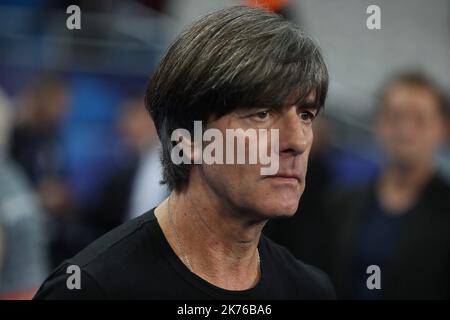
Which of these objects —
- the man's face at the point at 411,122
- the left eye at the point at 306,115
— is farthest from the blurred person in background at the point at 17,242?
the man's face at the point at 411,122

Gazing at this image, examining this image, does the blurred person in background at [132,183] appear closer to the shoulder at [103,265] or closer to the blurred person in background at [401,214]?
the blurred person in background at [401,214]

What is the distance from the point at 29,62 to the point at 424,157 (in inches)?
125

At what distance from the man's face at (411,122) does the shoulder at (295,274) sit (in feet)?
5.37

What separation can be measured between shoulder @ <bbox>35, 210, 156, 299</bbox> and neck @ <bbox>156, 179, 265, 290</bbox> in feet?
0.23

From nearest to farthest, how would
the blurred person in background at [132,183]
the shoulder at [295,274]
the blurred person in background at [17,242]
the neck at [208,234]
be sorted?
the neck at [208,234], the shoulder at [295,274], the blurred person in background at [17,242], the blurred person in background at [132,183]

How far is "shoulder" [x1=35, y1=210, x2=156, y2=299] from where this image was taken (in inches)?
86.8

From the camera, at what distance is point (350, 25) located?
8.52m

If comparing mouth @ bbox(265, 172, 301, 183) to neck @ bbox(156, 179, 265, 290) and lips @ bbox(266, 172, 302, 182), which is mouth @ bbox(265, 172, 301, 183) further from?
neck @ bbox(156, 179, 265, 290)

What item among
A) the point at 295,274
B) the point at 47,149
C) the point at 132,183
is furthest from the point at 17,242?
the point at 47,149

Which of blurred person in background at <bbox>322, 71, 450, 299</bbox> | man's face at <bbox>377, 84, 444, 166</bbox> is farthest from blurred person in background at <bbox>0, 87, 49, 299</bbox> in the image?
man's face at <bbox>377, 84, 444, 166</bbox>

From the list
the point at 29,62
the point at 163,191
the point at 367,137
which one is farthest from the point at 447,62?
the point at 163,191

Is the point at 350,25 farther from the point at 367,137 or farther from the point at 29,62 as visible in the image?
the point at 29,62

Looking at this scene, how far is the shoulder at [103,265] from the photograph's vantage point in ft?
7.23

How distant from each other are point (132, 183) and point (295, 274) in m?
2.70
